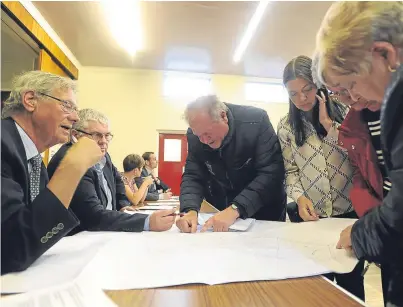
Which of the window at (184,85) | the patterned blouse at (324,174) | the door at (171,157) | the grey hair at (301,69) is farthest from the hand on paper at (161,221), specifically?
the window at (184,85)

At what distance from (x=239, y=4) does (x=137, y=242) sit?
12.0ft

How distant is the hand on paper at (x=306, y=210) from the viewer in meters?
1.15

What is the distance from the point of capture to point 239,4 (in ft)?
12.6

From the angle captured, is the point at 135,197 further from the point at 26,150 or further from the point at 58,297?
the point at 58,297

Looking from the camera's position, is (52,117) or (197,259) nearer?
(197,259)

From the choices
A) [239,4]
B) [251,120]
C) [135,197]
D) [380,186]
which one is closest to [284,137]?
[251,120]

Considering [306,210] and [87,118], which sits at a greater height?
[87,118]

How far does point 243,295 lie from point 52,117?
0.75 metres

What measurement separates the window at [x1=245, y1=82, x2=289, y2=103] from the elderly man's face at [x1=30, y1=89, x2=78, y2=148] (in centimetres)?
611

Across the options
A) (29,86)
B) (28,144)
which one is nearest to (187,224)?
(28,144)

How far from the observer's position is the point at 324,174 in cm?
118

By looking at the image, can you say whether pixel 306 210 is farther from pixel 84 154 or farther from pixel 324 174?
pixel 84 154

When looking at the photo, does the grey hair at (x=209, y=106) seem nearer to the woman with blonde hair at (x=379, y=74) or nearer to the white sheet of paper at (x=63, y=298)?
the woman with blonde hair at (x=379, y=74)

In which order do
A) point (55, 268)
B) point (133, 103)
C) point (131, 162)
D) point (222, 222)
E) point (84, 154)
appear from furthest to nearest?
point (133, 103) → point (131, 162) → point (222, 222) → point (84, 154) → point (55, 268)
